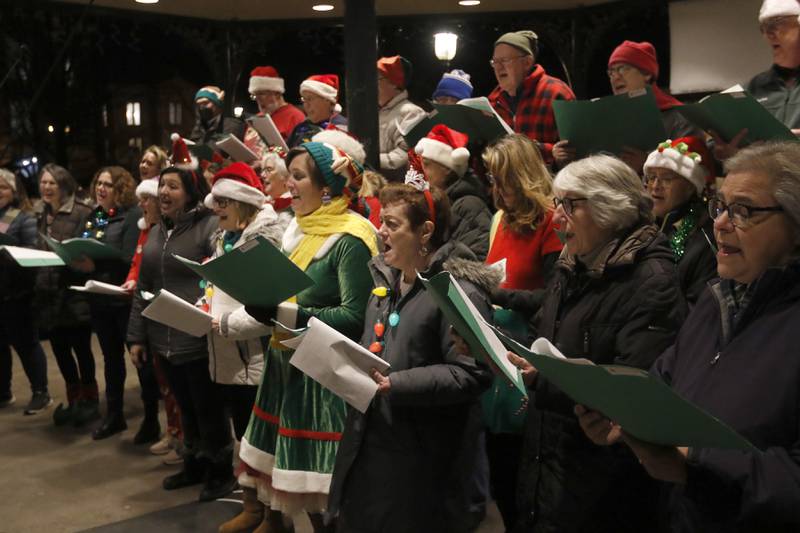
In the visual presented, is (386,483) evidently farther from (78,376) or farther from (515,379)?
(78,376)

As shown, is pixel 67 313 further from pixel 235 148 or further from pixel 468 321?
pixel 468 321

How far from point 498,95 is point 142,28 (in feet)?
17.4

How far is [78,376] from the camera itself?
6305 millimetres

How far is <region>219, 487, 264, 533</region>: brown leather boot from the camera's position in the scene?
4.14 meters

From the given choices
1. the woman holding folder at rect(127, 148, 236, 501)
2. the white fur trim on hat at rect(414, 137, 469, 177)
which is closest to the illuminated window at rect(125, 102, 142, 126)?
the woman holding folder at rect(127, 148, 236, 501)

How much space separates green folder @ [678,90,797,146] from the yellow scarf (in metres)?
1.31

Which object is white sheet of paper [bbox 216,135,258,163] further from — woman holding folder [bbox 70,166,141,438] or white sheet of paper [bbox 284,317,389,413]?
white sheet of paper [bbox 284,317,389,413]

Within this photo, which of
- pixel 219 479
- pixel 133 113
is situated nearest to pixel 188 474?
pixel 219 479

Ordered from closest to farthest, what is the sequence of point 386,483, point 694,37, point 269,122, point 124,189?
point 386,483 < point 269,122 < point 124,189 < point 694,37

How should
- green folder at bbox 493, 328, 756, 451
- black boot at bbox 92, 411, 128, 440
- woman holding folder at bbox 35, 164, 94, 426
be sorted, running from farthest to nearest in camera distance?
woman holding folder at bbox 35, 164, 94, 426 < black boot at bbox 92, 411, 128, 440 < green folder at bbox 493, 328, 756, 451

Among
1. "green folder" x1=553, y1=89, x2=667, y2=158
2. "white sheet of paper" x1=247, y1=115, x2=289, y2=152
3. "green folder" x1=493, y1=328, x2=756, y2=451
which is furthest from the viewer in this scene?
"white sheet of paper" x1=247, y1=115, x2=289, y2=152

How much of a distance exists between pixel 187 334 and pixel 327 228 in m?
1.30

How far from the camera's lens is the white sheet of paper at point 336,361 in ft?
8.72

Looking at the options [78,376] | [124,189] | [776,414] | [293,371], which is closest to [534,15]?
[124,189]
